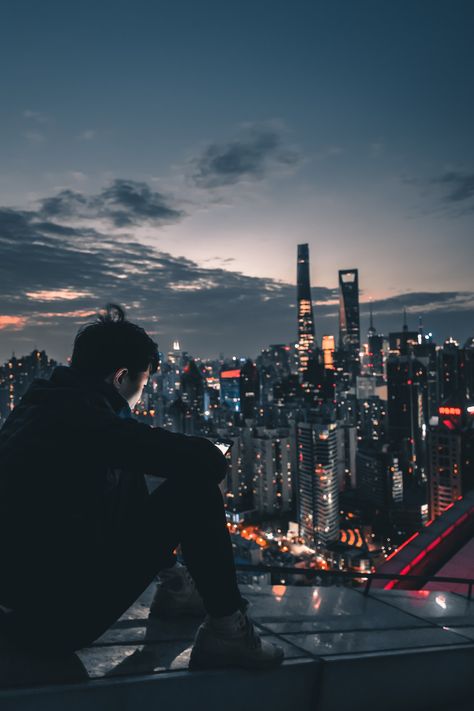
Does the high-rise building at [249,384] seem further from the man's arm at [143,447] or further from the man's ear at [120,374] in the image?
the man's arm at [143,447]

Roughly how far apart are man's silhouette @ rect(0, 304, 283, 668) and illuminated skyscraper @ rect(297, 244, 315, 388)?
96300 mm

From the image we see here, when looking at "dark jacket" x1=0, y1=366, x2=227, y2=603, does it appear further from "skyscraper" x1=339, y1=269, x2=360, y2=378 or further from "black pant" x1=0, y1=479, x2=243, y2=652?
"skyscraper" x1=339, y1=269, x2=360, y2=378

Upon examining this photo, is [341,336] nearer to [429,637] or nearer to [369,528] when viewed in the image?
[369,528]

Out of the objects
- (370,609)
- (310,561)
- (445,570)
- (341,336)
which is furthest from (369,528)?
(341,336)

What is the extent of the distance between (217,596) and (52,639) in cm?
37

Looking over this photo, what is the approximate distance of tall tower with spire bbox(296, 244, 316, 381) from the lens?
106 meters

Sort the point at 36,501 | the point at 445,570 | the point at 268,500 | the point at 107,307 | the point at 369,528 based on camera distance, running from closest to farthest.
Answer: the point at 36,501, the point at 107,307, the point at 445,570, the point at 369,528, the point at 268,500

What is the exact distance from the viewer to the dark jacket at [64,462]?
971 mm

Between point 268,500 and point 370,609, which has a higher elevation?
point 370,609

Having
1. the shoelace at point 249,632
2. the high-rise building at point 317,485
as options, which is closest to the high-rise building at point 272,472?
the high-rise building at point 317,485

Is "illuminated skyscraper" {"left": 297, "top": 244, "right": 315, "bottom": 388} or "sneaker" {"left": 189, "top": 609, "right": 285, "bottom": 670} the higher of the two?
"illuminated skyscraper" {"left": 297, "top": 244, "right": 315, "bottom": 388}

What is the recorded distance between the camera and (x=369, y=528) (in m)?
32.1

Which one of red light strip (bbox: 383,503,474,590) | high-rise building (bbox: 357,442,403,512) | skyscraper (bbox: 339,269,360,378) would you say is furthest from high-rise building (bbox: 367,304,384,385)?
red light strip (bbox: 383,503,474,590)

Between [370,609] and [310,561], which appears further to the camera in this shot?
[310,561]
